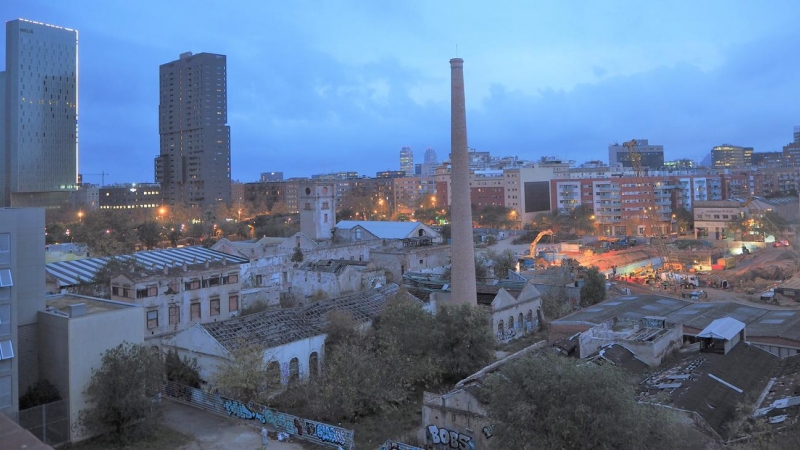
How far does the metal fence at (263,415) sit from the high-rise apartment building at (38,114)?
252 ft

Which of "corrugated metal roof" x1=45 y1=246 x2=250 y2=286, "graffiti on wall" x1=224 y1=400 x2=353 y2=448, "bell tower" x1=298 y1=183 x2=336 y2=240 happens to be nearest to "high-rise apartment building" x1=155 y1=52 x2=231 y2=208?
"bell tower" x1=298 y1=183 x2=336 y2=240

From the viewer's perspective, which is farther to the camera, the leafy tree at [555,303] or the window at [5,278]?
the leafy tree at [555,303]

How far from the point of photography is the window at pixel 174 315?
25.2 m

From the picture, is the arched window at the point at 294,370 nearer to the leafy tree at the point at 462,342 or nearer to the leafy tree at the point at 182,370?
the leafy tree at the point at 182,370

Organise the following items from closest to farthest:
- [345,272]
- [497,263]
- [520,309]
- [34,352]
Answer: [34,352] < [520,309] < [345,272] < [497,263]

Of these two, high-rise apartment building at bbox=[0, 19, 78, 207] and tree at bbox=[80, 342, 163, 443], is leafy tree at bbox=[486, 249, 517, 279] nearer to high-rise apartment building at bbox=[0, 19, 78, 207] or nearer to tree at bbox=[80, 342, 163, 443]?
tree at bbox=[80, 342, 163, 443]

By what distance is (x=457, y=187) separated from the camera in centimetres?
2666

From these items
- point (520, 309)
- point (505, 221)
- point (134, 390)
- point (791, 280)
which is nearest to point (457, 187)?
point (520, 309)

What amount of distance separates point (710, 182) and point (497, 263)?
58709 mm

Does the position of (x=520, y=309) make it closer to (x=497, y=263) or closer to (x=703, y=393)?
(x=497, y=263)

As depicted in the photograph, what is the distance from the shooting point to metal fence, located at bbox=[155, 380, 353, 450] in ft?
52.9

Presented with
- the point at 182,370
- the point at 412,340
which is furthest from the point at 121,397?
the point at 412,340

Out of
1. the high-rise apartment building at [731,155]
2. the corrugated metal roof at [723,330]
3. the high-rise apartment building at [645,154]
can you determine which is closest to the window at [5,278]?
the corrugated metal roof at [723,330]

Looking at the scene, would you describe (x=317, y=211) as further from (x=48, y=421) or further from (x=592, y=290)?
→ (x=48, y=421)
